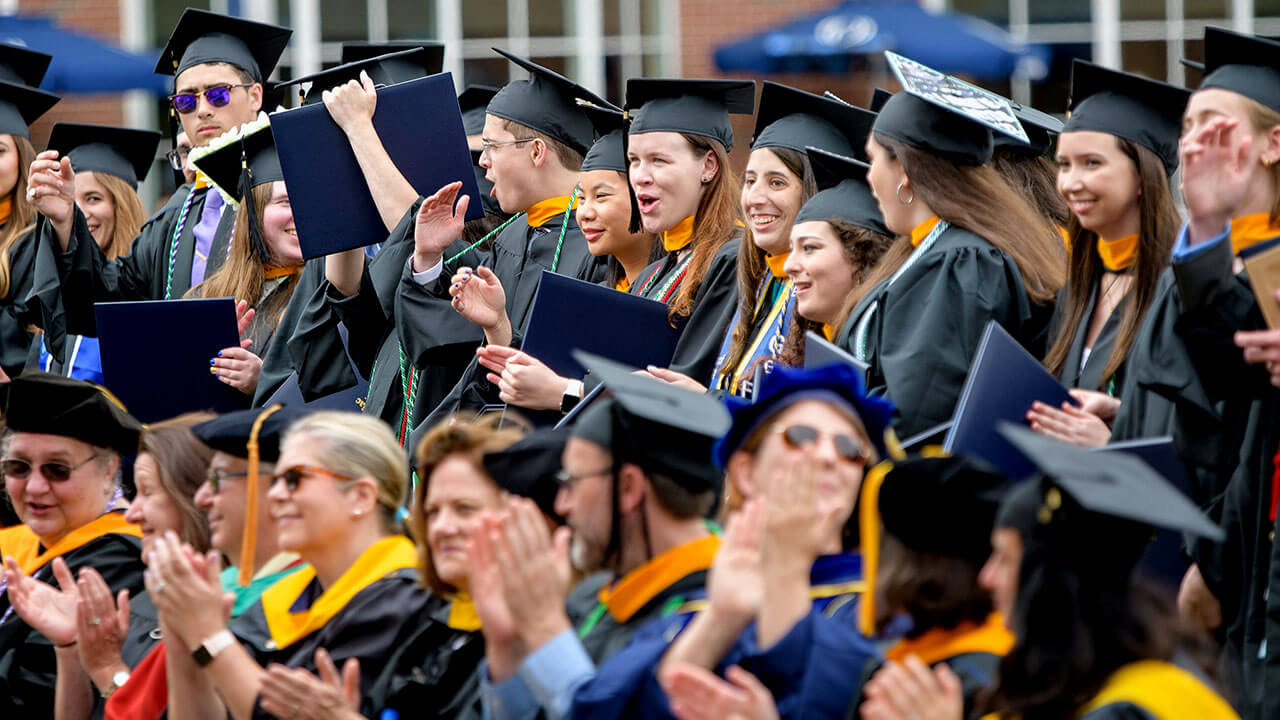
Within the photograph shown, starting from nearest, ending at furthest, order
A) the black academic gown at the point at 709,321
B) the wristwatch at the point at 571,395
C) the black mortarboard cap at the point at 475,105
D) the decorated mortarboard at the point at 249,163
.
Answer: the wristwatch at the point at 571,395 < the black academic gown at the point at 709,321 < the decorated mortarboard at the point at 249,163 < the black mortarboard cap at the point at 475,105

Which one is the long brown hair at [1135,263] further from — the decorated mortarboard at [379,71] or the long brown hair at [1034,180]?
the decorated mortarboard at [379,71]

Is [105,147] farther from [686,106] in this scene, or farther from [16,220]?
[686,106]

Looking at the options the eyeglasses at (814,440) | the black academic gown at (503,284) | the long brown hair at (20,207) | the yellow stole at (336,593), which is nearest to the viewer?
the eyeglasses at (814,440)

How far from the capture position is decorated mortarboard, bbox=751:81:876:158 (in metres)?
5.75

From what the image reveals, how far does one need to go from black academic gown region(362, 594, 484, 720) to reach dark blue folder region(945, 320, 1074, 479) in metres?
1.24

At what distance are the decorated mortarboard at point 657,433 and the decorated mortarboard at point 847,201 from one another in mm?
1923

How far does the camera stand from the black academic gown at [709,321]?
5625 millimetres

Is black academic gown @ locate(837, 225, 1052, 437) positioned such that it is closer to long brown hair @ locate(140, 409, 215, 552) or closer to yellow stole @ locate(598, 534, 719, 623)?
yellow stole @ locate(598, 534, 719, 623)

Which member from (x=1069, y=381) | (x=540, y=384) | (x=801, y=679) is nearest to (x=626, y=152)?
(x=540, y=384)

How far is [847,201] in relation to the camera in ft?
17.2

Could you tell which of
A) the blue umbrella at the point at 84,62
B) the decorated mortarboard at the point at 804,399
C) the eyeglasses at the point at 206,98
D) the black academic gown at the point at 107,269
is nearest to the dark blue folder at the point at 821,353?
the decorated mortarboard at the point at 804,399

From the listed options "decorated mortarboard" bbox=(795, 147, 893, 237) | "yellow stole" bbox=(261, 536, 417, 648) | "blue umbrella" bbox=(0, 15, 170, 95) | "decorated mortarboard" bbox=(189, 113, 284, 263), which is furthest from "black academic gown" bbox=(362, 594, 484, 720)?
"blue umbrella" bbox=(0, 15, 170, 95)

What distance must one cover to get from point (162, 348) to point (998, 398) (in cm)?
363

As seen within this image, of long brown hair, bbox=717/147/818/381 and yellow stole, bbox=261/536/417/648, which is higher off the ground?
long brown hair, bbox=717/147/818/381
